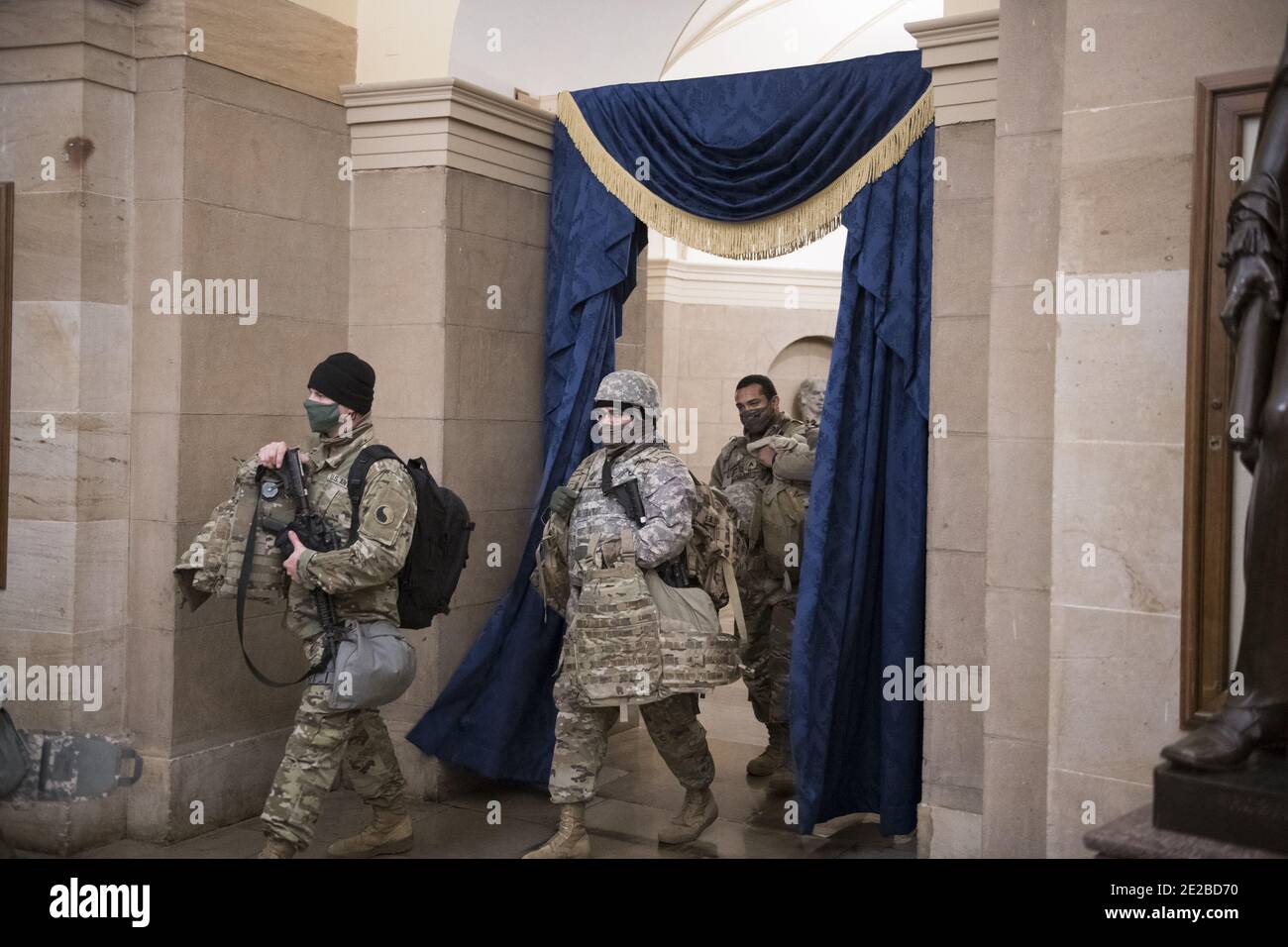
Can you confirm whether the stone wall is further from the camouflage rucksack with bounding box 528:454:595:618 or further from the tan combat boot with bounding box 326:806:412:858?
the tan combat boot with bounding box 326:806:412:858

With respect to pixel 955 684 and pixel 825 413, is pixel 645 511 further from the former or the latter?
pixel 955 684

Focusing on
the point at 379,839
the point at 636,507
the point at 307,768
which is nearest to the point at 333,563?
the point at 307,768

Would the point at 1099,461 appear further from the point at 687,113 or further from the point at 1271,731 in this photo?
the point at 687,113

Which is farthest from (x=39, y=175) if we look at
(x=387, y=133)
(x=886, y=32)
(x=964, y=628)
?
(x=886, y=32)

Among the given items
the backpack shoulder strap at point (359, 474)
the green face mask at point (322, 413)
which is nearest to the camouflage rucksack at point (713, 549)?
the backpack shoulder strap at point (359, 474)

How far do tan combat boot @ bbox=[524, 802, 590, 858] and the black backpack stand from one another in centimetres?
89

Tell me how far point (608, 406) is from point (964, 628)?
4.85ft

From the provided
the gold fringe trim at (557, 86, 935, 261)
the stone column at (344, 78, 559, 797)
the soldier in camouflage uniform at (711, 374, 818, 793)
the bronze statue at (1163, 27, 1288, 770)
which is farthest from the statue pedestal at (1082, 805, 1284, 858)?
the stone column at (344, 78, 559, 797)

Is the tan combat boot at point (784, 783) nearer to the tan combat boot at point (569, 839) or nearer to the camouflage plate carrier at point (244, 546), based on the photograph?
the tan combat boot at point (569, 839)

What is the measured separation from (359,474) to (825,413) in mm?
1733

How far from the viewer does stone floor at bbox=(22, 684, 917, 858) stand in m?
4.82

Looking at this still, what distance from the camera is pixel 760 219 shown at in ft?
17.4

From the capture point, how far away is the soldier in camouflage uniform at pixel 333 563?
4.12 meters

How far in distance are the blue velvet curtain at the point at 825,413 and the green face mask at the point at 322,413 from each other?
4.34 ft
